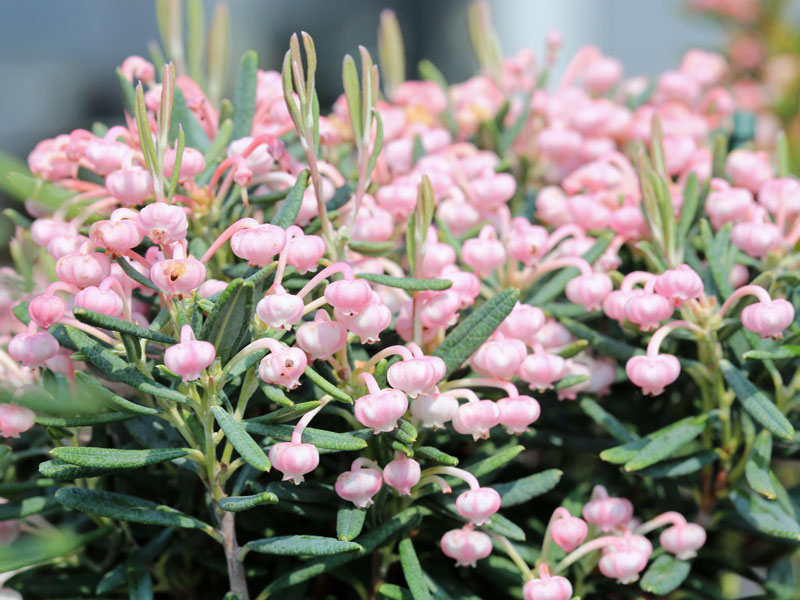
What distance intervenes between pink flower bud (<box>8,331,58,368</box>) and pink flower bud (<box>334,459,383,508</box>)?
0.23 metres

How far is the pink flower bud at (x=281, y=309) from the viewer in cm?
59

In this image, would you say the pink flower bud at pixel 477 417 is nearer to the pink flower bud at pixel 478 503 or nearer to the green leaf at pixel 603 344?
the pink flower bud at pixel 478 503

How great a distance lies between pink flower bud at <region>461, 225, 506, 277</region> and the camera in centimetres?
76

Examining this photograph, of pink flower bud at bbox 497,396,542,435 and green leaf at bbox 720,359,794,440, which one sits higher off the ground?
pink flower bud at bbox 497,396,542,435

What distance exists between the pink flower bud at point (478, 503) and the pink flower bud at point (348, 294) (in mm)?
162

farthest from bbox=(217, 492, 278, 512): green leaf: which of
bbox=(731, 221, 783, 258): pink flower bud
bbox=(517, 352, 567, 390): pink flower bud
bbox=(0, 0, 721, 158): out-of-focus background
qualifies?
bbox=(0, 0, 721, 158): out-of-focus background

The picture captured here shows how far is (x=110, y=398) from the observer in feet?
2.01

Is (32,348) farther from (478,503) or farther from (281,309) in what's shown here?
(478,503)

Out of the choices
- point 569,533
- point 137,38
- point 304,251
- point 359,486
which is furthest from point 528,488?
point 137,38

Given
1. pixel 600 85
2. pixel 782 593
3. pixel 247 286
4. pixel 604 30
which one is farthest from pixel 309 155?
pixel 604 30

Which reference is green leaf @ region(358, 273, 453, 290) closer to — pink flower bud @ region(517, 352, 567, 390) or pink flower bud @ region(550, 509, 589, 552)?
pink flower bud @ region(517, 352, 567, 390)

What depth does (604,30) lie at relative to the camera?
14.1ft

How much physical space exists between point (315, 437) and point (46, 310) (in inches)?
8.1

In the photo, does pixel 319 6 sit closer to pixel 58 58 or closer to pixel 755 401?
pixel 58 58
